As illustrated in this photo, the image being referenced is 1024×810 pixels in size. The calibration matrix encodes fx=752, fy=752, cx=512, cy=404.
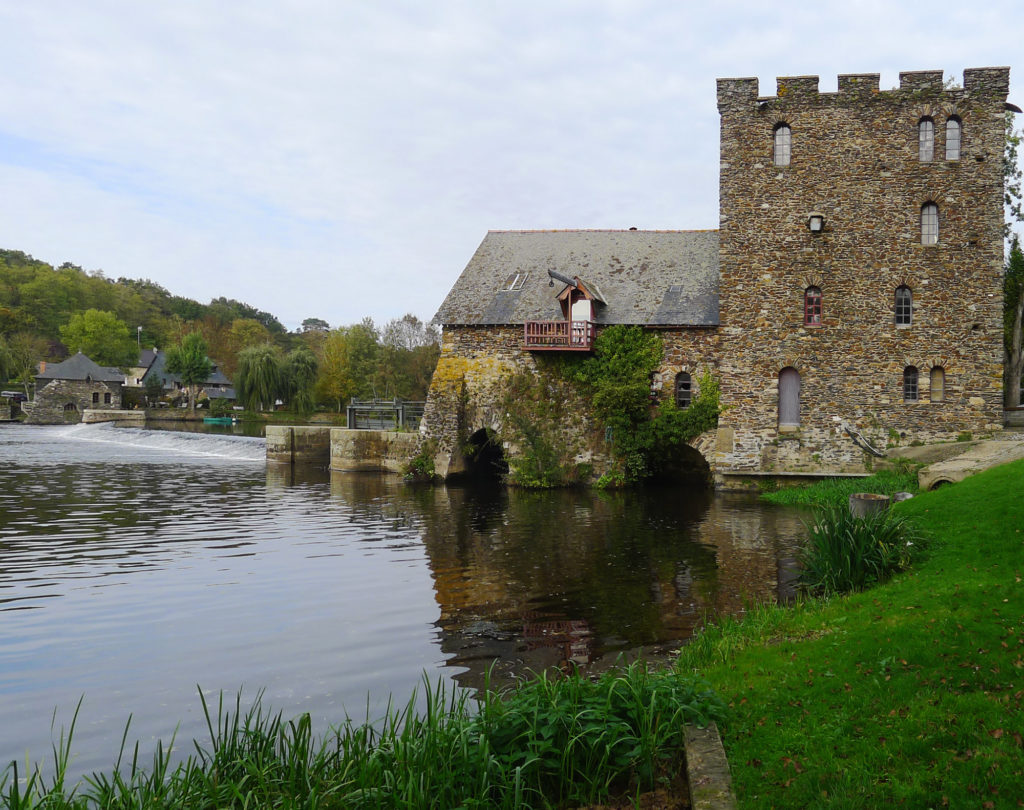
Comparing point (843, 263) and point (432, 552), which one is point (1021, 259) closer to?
point (843, 263)

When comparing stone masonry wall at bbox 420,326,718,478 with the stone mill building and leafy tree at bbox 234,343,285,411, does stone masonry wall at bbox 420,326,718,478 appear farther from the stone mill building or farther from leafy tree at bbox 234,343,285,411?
leafy tree at bbox 234,343,285,411

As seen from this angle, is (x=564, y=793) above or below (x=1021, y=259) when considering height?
below

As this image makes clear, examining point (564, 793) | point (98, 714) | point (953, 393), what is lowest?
point (98, 714)

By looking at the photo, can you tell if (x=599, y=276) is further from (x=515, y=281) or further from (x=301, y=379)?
(x=301, y=379)

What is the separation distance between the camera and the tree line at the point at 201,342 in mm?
60406

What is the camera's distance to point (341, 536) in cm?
1686

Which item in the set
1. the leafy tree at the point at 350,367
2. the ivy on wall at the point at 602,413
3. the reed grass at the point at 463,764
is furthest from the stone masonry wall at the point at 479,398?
the leafy tree at the point at 350,367

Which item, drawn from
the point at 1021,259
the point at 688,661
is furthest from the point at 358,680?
the point at 1021,259

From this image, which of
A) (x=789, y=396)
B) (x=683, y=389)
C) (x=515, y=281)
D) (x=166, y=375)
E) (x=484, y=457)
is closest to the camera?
(x=789, y=396)

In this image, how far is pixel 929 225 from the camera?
2317 cm

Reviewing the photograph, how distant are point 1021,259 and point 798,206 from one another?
52.8 ft

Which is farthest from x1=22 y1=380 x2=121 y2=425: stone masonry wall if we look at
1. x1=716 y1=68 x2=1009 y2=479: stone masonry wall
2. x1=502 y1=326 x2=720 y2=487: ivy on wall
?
x1=716 y1=68 x2=1009 y2=479: stone masonry wall

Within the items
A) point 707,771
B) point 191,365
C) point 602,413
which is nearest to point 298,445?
point 602,413

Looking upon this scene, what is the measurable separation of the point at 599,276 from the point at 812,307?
24.4 feet
